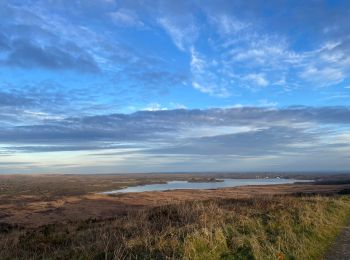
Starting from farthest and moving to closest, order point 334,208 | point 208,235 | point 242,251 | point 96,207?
point 96,207 → point 334,208 → point 208,235 → point 242,251

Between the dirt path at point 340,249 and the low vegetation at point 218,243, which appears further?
the dirt path at point 340,249

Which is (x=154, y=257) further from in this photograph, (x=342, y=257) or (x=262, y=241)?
(x=342, y=257)

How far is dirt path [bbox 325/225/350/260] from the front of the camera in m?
9.84

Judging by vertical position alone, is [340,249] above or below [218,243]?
below

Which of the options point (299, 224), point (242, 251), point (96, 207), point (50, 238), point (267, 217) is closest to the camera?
point (242, 251)

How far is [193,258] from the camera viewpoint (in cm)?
852

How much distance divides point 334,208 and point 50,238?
47.0 feet

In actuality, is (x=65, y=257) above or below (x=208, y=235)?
below

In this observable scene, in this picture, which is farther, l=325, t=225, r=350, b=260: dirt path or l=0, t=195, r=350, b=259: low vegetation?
l=325, t=225, r=350, b=260: dirt path

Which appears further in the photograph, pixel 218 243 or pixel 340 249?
pixel 340 249

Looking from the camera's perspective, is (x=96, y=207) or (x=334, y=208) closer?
(x=334, y=208)

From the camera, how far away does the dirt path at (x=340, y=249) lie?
9.84 metres

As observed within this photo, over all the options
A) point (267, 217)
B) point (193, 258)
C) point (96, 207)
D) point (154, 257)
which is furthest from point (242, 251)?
point (96, 207)

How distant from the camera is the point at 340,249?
35.4 ft
